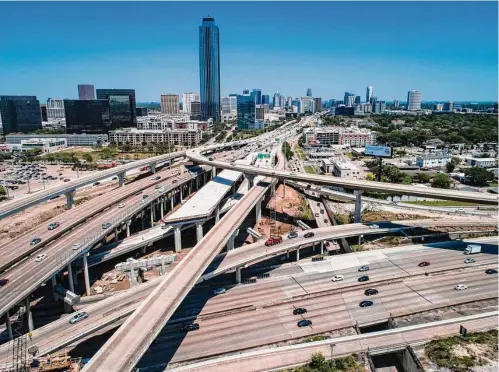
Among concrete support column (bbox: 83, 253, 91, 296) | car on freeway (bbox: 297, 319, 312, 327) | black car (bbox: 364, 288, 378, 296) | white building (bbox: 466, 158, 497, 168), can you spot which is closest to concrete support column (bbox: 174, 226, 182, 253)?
concrete support column (bbox: 83, 253, 91, 296)

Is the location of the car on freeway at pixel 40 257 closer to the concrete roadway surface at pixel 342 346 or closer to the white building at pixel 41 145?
the concrete roadway surface at pixel 342 346

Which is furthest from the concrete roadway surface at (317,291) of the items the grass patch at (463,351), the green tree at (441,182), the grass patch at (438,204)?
the green tree at (441,182)

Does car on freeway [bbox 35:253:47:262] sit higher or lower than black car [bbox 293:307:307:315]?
higher

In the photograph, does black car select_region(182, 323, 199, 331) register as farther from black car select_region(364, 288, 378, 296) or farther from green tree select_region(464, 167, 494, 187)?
green tree select_region(464, 167, 494, 187)

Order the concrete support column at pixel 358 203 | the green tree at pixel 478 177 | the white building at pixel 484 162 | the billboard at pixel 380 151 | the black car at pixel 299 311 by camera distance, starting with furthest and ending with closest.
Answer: the white building at pixel 484 162, the green tree at pixel 478 177, the billboard at pixel 380 151, the concrete support column at pixel 358 203, the black car at pixel 299 311

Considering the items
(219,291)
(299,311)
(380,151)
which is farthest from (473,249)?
(380,151)

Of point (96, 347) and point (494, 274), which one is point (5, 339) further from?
point (494, 274)

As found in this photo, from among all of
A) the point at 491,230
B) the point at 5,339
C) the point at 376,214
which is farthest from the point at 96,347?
the point at 491,230
